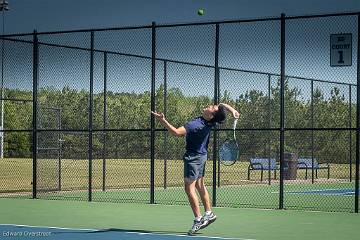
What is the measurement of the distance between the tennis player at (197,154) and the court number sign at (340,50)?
14.6 ft

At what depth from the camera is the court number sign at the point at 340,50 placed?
634 inches

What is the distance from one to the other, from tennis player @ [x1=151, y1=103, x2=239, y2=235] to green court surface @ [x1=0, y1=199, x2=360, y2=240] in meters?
0.29

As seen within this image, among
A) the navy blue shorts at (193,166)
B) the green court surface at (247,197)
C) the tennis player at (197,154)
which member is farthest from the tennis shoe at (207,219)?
the green court surface at (247,197)

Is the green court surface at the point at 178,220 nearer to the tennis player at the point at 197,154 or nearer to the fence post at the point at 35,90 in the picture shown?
the tennis player at the point at 197,154

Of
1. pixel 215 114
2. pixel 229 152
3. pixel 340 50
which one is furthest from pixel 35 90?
pixel 215 114

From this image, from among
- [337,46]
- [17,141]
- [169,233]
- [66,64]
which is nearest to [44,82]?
[66,64]

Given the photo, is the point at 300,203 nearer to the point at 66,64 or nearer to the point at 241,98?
the point at 66,64

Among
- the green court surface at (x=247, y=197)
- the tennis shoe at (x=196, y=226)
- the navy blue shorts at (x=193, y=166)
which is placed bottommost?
the green court surface at (x=247, y=197)

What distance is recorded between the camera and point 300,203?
1925cm

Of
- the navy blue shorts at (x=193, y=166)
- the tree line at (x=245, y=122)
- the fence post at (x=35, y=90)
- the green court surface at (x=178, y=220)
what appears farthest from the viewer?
the tree line at (x=245, y=122)

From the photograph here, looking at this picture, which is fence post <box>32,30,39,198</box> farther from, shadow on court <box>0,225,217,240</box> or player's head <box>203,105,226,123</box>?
player's head <box>203,105,226,123</box>

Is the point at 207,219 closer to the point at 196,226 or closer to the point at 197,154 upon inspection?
the point at 196,226

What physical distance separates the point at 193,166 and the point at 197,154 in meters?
0.19

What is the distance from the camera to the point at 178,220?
47.4ft
